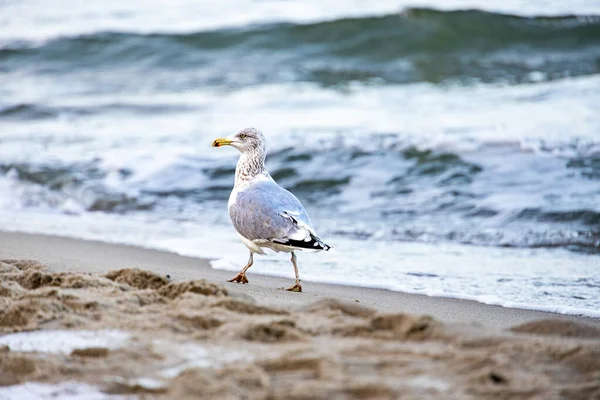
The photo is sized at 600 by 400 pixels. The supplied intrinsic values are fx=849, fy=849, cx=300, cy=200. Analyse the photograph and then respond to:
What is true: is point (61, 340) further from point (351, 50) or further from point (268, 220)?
point (351, 50)

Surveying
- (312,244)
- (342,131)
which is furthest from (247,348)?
(342,131)

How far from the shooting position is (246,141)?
17.9ft

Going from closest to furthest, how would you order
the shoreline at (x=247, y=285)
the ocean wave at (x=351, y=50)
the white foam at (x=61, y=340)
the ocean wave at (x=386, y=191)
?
the white foam at (x=61, y=340), the shoreline at (x=247, y=285), the ocean wave at (x=386, y=191), the ocean wave at (x=351, y=50)

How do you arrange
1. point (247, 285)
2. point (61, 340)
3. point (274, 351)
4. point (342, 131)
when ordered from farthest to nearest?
point (342, 131) < point (247, 285) < point (61, 340) < point (274, 351)

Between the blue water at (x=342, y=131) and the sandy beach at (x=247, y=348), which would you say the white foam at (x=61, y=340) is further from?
the blue water at (x=342, y=131)

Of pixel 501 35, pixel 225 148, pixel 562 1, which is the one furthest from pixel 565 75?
pixel 225 148

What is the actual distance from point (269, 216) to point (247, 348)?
72.8 inches

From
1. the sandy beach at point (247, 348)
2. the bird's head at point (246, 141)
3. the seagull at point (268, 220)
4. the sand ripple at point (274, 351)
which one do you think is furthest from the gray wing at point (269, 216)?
the sand ripple at point (274, 351)

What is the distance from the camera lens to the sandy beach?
2.63 meters

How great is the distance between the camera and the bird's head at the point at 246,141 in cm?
543

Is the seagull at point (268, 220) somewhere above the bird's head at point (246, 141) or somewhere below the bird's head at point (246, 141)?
below

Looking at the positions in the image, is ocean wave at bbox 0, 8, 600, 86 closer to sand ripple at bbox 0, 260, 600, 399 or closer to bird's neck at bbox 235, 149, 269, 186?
bird's neck at bbox 235, 149, 269, 186

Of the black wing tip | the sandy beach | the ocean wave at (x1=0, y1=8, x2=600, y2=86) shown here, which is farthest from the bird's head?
the ocean wave at (x1=0, y1=8, x2=600, y2=86)

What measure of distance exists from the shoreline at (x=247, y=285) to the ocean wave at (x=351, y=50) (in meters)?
8.53
